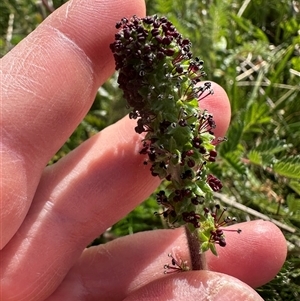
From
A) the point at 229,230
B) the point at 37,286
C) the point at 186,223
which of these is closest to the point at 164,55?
the point at 186,223

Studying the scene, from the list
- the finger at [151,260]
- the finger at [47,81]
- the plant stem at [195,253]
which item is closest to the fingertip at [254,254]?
the finger at [151,260]

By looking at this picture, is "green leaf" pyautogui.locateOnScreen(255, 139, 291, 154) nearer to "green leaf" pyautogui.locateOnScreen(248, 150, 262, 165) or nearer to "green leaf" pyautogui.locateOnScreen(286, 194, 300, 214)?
"green leaf" pyautogui.locateOnScreen(248, 150, 262, 165)

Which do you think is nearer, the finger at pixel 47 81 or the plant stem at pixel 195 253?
the plant stem at pixel 195 253

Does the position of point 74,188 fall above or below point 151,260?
above

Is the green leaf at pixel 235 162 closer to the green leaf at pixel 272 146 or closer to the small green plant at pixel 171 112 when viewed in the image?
the green leaf at pixel 272 146

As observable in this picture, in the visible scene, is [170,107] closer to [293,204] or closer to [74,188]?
[74,188]

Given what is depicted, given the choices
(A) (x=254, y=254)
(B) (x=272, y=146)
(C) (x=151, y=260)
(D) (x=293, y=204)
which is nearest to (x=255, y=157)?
(B) (x=272, y=146)

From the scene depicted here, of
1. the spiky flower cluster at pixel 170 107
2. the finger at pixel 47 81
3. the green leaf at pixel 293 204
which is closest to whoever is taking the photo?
the spiky flower cluster at pixel 170 107
